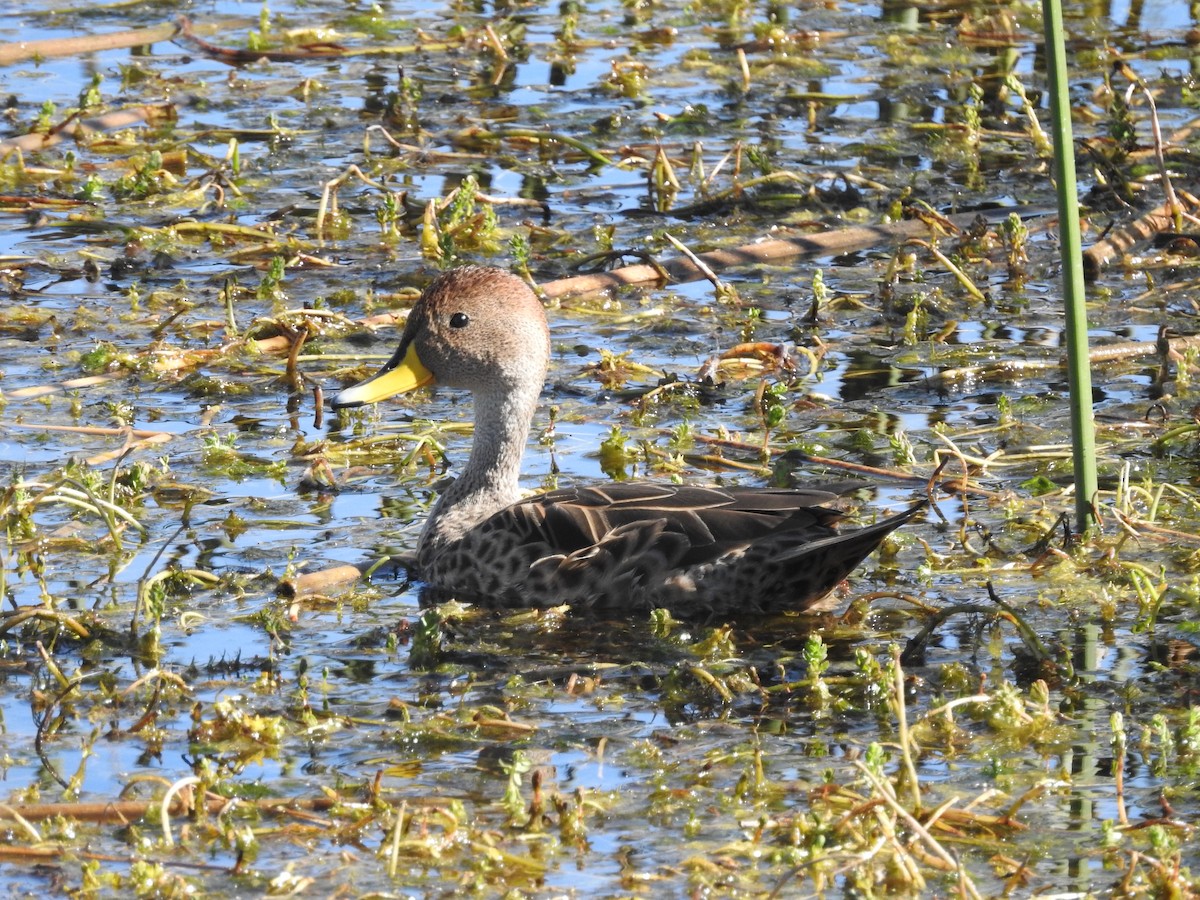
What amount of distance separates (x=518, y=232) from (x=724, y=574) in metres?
4.23

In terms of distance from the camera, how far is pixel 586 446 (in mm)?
8070

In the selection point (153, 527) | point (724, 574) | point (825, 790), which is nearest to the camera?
point (825, 790)

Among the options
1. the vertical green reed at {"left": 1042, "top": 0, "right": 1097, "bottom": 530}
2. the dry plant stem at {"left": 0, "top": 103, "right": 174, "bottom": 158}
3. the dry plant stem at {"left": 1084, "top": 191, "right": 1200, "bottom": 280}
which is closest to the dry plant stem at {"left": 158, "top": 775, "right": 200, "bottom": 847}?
the vertical green reed at {"left": 1042, "top": 0, "right": 1097, "bottom": 530}

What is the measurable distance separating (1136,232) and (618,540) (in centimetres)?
450

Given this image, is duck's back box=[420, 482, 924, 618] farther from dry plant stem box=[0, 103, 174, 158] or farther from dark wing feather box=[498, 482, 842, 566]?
dry plant stem box=[0, 103, 174, 158]

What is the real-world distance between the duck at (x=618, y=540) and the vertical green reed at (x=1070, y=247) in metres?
0.67

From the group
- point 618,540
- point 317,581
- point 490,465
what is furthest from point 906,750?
point 490,465

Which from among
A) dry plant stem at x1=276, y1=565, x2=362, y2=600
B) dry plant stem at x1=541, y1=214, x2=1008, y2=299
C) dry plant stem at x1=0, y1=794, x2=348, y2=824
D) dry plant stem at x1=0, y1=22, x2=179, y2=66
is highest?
A: dry plant stem at x1=0, y1=22, x2=179, y2=66

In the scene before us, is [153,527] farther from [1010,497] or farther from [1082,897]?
[1082,897]

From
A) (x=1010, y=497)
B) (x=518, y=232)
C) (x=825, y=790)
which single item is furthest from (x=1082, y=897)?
(x=518, y=232)

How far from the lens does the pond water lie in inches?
196

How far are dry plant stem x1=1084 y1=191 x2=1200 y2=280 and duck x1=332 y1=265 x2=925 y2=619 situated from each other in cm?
360

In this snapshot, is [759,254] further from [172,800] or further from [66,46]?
[172,800]

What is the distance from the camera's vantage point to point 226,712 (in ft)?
17.9
